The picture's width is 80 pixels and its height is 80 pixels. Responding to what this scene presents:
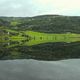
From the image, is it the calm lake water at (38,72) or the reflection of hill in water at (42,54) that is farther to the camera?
the reflection of hill in water at (42,54)

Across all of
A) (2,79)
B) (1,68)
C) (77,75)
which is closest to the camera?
(2,79)

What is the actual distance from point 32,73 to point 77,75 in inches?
219

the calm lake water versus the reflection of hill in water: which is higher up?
the calm lake water

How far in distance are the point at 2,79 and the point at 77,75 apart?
29.7 ft

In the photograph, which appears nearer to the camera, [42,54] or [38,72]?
[38,72]

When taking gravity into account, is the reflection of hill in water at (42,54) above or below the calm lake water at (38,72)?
below

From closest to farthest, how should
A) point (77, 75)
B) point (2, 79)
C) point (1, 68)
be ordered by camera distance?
point (2, 79), point (77, 75), point (1, 68)

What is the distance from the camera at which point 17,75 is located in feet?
112

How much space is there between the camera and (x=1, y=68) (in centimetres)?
3912

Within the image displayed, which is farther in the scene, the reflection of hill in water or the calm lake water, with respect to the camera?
the reflection of hill in water

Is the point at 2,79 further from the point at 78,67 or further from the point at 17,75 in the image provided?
the point at 78,67

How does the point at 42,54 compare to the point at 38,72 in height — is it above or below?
below

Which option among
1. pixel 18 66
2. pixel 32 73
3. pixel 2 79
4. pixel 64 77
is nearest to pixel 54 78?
pixel 64 77

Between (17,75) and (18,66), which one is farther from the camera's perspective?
(18,66)
